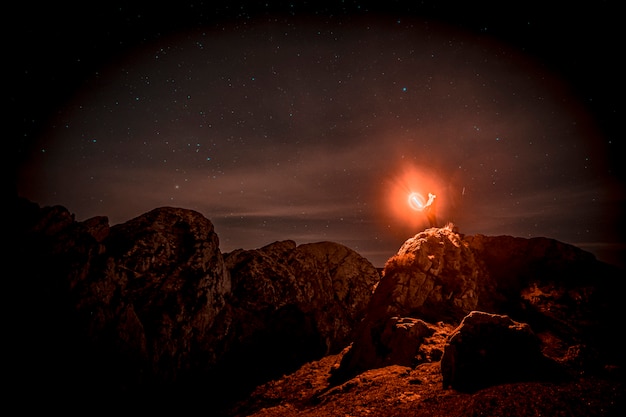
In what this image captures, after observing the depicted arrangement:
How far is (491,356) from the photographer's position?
1116 centimetres

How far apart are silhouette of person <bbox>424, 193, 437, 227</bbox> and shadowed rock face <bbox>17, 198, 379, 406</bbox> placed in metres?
18.9

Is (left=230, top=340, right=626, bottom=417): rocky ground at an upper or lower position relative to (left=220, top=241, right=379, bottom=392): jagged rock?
upper

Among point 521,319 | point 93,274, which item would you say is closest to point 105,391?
point 93,274

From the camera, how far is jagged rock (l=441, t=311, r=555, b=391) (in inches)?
420

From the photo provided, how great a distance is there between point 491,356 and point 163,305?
77.3ft

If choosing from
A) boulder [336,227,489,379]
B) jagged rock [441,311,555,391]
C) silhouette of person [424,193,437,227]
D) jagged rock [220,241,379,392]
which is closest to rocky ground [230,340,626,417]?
jagged rock [441,311,555,391]

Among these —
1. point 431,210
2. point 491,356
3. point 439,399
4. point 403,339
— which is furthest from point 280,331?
point 491,356

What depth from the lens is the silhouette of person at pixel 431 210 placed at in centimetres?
2682

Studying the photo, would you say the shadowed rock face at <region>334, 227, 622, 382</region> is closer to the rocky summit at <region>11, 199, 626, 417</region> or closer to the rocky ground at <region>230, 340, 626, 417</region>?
the rocky summit at <region>11, 199, 626, 417</region>

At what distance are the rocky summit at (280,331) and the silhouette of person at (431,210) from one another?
7.00ft

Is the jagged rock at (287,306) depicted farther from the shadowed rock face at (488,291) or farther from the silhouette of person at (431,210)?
the silhouette of person at (431,210)

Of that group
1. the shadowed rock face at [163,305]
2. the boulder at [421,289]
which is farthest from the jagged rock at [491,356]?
the shadowed rock face at [163,305]

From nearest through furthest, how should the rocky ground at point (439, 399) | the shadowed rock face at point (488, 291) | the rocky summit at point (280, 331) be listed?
the rocky ground at point (439, 399) → the rocky summit at point (280, 331) → the shadowed rock face at point (488, 291)

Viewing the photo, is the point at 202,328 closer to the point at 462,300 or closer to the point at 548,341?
the point at 462,300
